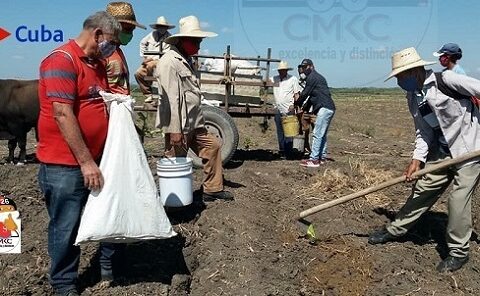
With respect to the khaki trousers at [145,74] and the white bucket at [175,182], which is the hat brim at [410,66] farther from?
the khaki trousers at [145,74]

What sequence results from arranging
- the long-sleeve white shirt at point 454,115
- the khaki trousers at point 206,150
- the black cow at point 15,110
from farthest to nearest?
1. the black cow at point 15,110
2. the khaki trousers at point 206,150
3. the long-sleeve white shirt at point 454,115

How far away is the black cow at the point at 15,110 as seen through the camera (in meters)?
9.38

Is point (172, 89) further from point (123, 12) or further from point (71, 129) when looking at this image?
point (71, 129)

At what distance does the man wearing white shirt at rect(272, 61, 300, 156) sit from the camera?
31.4 ft

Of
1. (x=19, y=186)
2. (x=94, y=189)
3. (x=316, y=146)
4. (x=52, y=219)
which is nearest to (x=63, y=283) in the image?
(x=52, y=219)

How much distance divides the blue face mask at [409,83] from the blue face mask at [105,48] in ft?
8.20

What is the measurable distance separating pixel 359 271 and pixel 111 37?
280 centimetres

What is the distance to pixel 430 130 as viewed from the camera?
4789mm

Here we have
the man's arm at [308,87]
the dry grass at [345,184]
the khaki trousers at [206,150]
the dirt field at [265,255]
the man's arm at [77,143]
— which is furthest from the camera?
the man's arm at [308,87]

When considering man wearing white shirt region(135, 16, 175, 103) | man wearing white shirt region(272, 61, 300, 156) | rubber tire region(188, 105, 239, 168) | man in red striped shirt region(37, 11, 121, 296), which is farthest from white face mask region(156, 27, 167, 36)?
man in red striped shirt region(37, 11, 121, 296)

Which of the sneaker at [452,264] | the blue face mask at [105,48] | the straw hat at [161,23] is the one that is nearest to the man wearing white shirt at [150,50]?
the straw hat at [161,23]

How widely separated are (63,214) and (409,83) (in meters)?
3.06

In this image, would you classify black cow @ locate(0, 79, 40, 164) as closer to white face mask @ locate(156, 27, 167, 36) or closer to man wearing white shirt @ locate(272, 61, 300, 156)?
white face mask @ locate(156, 27, 167, 36)

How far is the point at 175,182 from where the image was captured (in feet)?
16.1
